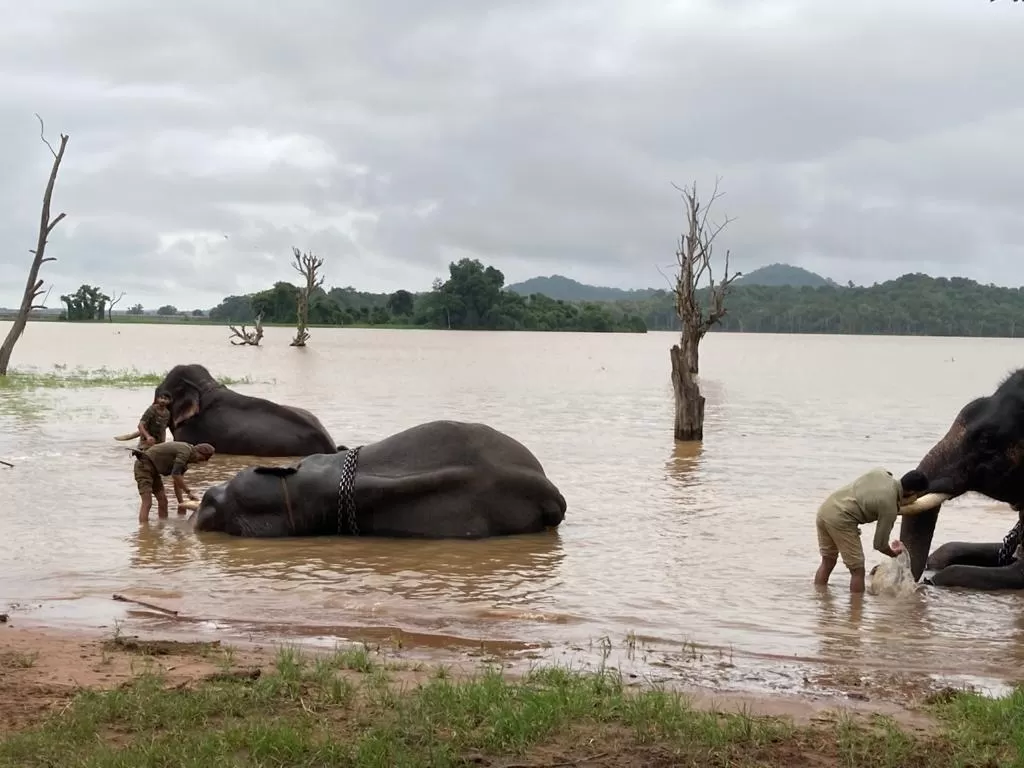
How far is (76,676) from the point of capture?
621 cm

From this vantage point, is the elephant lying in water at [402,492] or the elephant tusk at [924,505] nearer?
the elephant tusk at [924,505]

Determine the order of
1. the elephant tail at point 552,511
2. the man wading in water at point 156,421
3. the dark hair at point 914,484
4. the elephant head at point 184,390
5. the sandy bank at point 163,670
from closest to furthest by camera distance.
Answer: the sandy bank at point 163,670
the dark hair at point 914,484
the elephant tail at point 552,511
the man wading in water at point 156,421
the elephant head at point 184,390

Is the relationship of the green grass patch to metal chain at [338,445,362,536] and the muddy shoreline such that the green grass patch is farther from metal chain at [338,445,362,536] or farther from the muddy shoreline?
the muddy shoreline

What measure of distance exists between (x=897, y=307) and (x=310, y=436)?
155 m

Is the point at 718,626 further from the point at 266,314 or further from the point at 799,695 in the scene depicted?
the point at 266,314

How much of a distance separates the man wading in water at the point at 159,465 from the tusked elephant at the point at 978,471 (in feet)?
21.8

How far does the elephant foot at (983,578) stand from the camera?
980cm

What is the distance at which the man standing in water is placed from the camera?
9367mm

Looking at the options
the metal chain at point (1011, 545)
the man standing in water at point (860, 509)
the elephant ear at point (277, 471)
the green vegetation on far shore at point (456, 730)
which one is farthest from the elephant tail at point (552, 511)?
the green vegetation on far shore at point (456, 730)

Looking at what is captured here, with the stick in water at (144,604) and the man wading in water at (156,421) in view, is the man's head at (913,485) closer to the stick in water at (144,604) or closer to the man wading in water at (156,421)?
the stick in water at (144,604)

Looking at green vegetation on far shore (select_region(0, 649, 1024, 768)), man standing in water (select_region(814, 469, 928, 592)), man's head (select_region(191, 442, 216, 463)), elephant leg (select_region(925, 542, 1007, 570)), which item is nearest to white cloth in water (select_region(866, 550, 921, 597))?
man standing in water (select_region(814, 469, 928, 592))

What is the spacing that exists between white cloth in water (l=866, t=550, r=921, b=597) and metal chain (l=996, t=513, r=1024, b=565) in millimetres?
1224

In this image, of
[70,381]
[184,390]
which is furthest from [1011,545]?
[70,381]

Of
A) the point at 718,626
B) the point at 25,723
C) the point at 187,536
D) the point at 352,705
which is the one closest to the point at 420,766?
the point at 352,705
